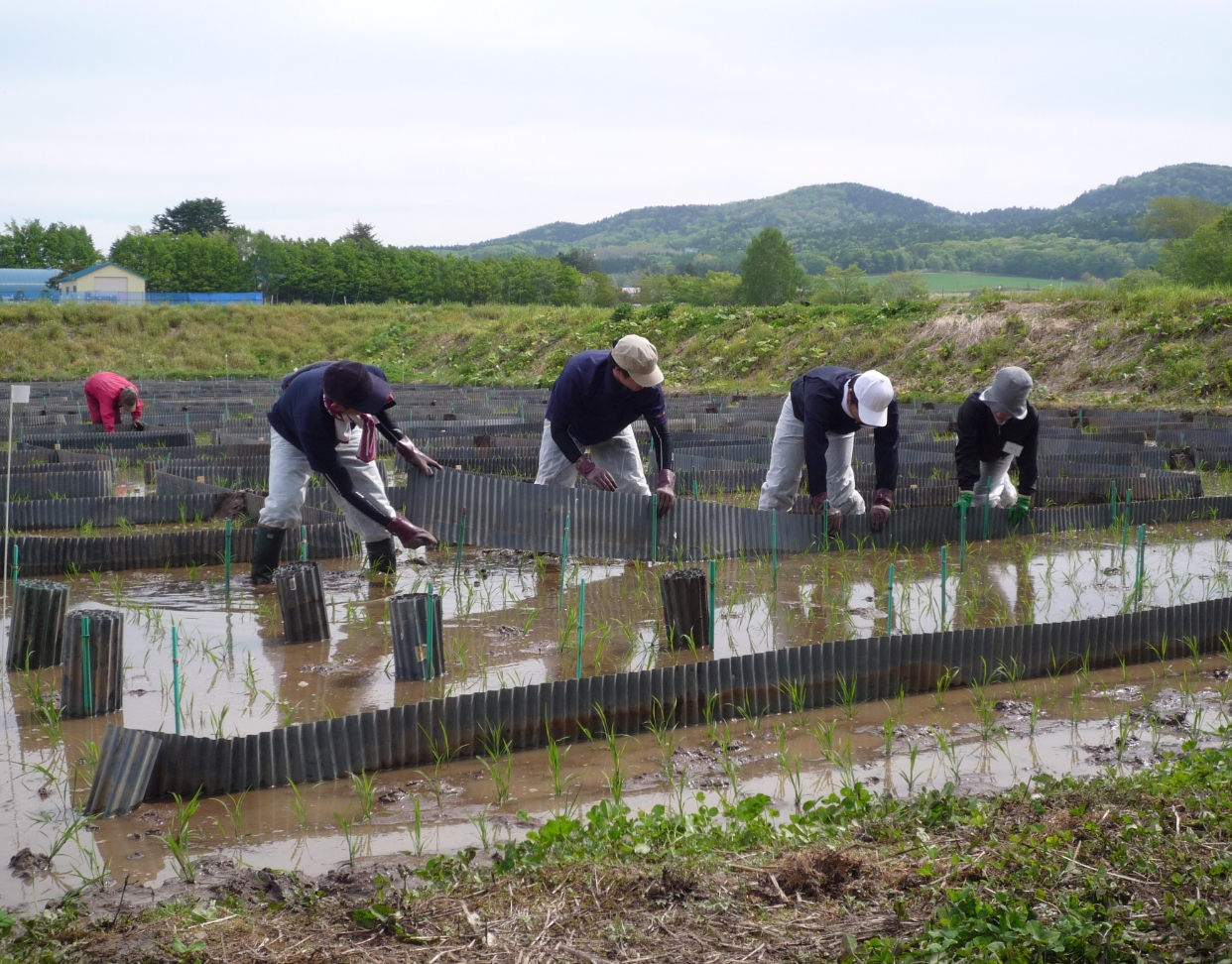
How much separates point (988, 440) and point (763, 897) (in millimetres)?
4940

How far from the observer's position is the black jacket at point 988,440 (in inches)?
267

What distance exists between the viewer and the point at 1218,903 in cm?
231

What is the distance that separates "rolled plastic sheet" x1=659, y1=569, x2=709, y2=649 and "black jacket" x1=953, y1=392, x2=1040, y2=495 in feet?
9.11

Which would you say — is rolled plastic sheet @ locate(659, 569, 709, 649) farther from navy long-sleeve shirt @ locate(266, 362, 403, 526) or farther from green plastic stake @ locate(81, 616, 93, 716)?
green plastic stake @ locate(81, 616, 93, 716)

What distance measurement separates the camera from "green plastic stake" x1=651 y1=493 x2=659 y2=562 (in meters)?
6.56

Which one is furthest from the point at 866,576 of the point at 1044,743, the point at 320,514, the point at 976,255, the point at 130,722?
the point at 976,255

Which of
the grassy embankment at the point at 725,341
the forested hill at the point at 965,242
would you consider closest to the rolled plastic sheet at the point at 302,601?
the grassy embankment at the point at 725,341

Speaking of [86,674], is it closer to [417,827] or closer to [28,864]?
[28,864]

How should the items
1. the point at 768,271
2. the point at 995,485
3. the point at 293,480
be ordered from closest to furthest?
the point at 293,480
the point at 995,485
the point at 768,271

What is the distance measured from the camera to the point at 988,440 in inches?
272

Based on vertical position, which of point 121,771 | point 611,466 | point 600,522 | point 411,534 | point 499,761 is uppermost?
point 611,466

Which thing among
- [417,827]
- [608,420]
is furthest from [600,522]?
[417,827]

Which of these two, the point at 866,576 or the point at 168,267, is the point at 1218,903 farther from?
the point at 168,267

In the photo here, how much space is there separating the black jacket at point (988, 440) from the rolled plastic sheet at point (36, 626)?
16.4 feet
